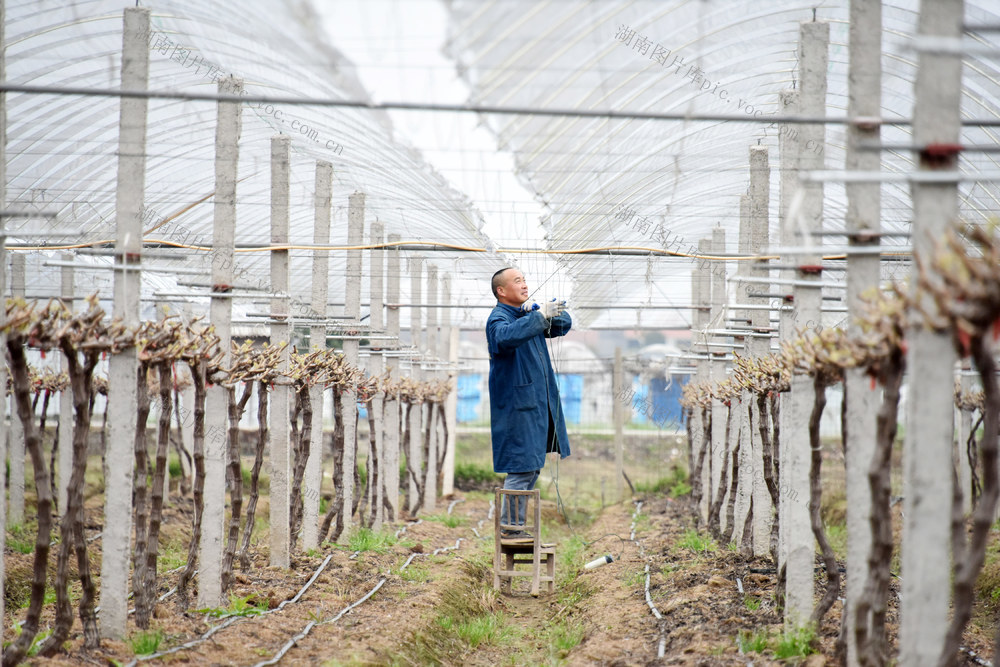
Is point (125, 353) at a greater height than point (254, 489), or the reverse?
point (125, 353)

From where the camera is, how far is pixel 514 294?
7.59 metres

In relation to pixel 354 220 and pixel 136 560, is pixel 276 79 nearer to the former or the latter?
pixel 354 220

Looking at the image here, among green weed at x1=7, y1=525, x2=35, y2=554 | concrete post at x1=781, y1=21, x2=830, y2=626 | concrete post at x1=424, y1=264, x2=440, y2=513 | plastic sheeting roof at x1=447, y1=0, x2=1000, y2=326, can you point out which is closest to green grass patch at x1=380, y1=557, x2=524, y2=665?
concrete post at x1=781, y1=21, x2=830, y2=626

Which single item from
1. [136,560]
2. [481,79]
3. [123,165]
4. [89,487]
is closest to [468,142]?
[481,79]

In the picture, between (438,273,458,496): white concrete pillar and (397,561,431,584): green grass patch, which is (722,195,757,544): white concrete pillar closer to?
(397,561,431,584): green grass patch

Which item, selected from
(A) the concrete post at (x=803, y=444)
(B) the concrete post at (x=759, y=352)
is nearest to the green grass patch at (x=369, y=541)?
(B) the concrete post at (x=759, y=352)

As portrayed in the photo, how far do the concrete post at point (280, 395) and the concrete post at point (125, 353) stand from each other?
2.50 meters

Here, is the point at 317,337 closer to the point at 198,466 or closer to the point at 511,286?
the point at 511,286

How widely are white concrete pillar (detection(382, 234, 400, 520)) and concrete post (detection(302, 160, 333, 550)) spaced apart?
3136 millimetres

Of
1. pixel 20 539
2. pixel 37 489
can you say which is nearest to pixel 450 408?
pixel 20 539

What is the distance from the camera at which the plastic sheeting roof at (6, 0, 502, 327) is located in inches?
280

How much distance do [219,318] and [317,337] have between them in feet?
9.01

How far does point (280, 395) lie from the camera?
26.3 feet

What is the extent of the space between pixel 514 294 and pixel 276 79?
297 centimetres
